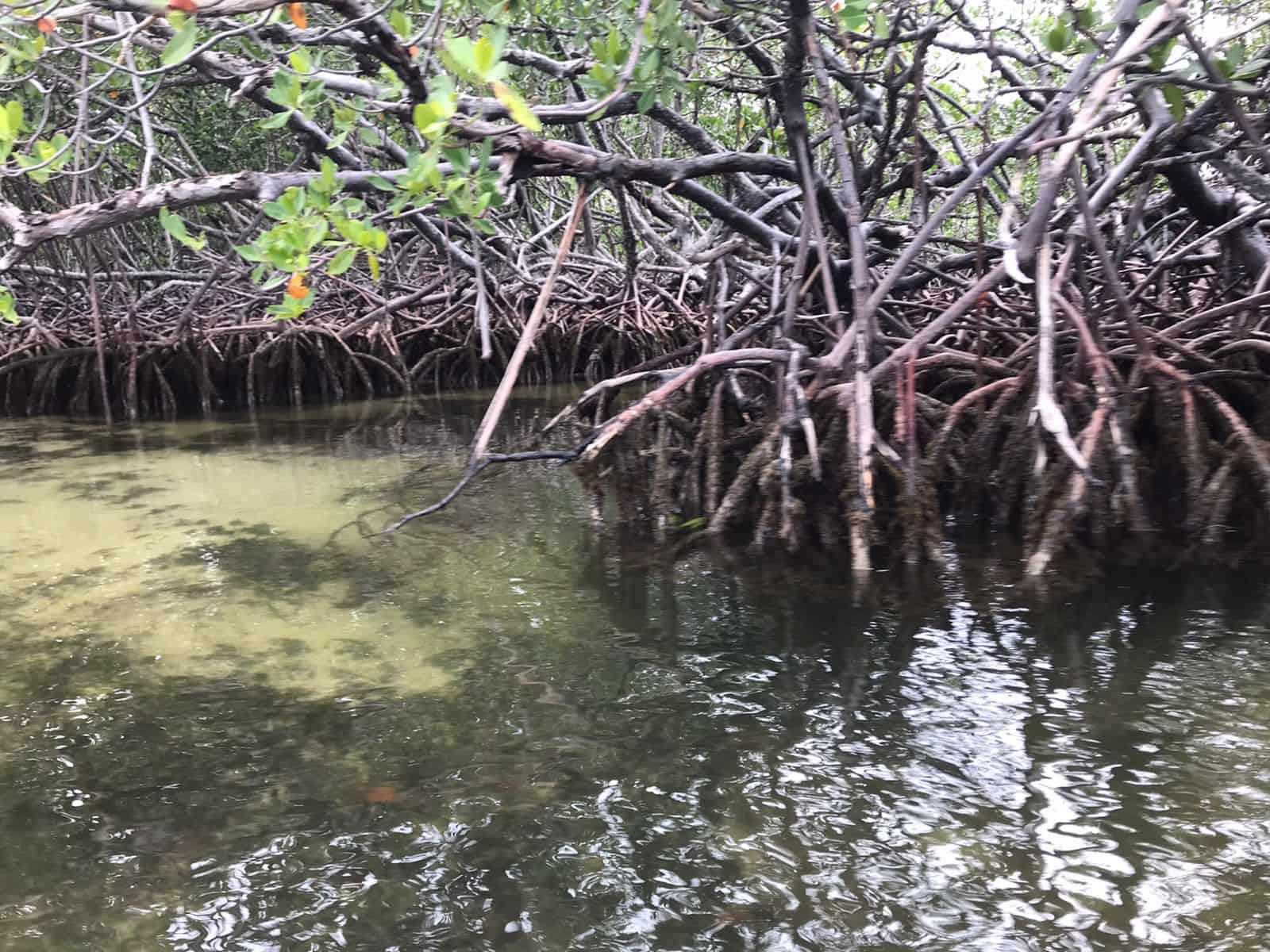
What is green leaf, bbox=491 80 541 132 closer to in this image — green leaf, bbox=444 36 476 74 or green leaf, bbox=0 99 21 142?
green leaf, bbox=444 36 476 74

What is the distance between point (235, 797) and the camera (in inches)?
64.3

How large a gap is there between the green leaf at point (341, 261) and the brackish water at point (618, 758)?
0.80m

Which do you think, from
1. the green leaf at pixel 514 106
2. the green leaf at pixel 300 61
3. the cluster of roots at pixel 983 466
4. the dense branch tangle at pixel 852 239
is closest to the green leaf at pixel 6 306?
the dense branch tangle at pixel 852 239

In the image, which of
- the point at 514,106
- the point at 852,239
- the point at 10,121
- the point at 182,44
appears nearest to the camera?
the point at 514,106

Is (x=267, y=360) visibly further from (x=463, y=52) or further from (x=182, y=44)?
(x=463, y=52)

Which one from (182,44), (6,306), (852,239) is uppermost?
(182,44)

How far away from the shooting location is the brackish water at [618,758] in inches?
52.4

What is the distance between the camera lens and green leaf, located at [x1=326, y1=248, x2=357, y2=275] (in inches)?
89.0

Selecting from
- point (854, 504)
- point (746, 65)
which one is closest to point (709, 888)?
point (854, 504)

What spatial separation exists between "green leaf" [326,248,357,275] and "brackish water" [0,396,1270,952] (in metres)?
0.80

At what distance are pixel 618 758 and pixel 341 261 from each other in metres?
1.26

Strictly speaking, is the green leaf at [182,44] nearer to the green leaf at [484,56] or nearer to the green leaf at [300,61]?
the green leaf at [300,61]

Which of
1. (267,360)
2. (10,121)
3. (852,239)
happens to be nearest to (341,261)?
(10,121)

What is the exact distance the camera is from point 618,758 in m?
1.72
